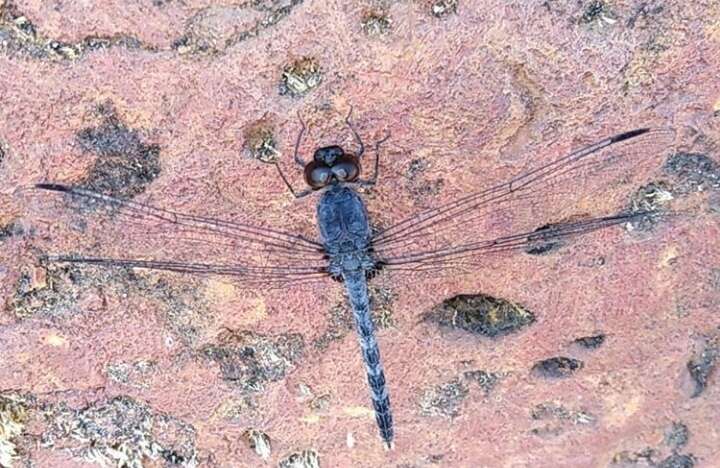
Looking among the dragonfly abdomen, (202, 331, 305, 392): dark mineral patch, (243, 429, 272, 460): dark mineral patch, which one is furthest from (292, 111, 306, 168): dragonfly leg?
(243, 429, 272, 460): dark mineral patch

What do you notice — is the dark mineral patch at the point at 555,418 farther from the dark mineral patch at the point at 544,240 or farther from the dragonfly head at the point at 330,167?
the dragonfly head at the point at 330,167

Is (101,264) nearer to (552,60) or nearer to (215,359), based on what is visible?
(215,359)

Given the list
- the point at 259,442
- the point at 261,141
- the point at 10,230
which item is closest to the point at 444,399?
the point at 259,442

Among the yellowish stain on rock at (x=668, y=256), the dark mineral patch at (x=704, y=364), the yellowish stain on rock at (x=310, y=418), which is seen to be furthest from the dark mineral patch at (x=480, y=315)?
the dark mineral patch at (x=704, y=364)

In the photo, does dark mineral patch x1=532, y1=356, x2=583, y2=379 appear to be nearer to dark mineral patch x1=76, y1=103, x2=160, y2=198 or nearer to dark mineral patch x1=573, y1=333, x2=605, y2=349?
dark mineral patch x1=573, y1=333, x2=605, y2=349

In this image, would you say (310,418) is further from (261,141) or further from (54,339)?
(261,141)

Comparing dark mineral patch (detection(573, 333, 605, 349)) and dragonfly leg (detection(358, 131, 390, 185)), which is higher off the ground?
dragonfly leg (detection(358, 131, 390, 185))

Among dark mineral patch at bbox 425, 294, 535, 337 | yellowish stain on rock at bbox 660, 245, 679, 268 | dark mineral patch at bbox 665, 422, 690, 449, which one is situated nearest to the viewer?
yellowish stain on rock at bbox 660, 245, 679, 268
